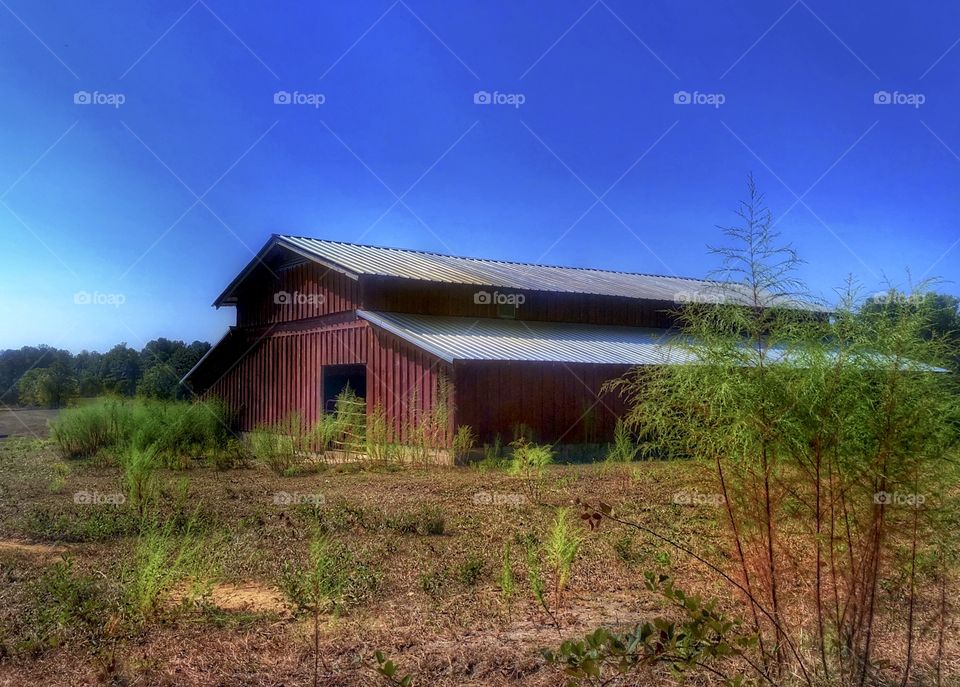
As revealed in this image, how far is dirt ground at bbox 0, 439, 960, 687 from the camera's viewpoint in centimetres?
421

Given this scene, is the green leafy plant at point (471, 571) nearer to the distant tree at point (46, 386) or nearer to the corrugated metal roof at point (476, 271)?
the corrugated metal roof at point (476, 271)

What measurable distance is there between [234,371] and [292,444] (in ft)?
30.1

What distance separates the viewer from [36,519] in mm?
8664

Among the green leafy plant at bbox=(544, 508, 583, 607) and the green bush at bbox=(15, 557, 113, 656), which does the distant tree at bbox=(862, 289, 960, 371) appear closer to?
the green leafy plant at bbox=(544, 508, 583, 607)

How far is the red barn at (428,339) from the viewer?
55.9ft

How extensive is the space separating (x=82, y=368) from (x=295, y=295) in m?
34.3

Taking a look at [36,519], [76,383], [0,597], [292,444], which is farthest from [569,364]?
[76,383]

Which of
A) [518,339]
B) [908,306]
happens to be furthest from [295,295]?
[908,306]

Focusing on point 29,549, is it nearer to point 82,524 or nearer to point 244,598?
point 82,524

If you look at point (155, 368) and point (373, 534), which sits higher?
point (155, 368)

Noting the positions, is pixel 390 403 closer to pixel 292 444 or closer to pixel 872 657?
pixel 292 444

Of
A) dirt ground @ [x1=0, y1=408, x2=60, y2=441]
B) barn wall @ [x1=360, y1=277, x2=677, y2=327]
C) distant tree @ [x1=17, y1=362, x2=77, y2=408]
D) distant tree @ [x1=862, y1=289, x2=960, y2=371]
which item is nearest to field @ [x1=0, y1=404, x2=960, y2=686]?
distant tree @ [x1=862, y1=289, x2=960, y2=371]

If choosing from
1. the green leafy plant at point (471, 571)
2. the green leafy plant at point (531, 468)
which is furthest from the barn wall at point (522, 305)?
the green leafy plant at point (471, 571)

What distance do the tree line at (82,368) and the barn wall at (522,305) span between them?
24.1m
